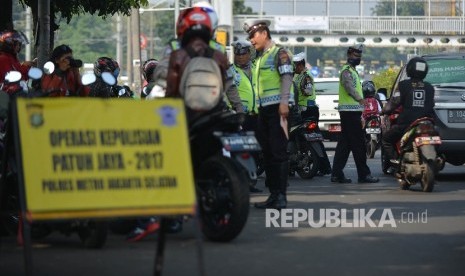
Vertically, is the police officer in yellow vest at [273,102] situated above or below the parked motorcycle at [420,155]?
above

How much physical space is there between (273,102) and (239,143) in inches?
131

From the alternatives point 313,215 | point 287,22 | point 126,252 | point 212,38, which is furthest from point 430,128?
point 287,22

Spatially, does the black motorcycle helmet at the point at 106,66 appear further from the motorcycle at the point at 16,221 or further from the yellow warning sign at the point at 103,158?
the yellow warning sign at the point at 103,158

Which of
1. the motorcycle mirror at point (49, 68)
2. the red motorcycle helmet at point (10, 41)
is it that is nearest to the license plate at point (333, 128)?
the red motorcycle helmet at point (10, 41)

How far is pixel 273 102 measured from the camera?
13.8 metres

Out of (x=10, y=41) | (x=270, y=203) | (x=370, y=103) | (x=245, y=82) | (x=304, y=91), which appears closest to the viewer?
(x=270, y=203)

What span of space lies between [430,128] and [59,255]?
7341mm

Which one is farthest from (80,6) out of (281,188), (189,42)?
(189,42)

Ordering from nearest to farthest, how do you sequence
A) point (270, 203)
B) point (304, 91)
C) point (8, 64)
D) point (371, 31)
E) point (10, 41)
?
point (270, 203) → point (8, 64) → point (10, 41) → point (304, 91) → point (371, 31)

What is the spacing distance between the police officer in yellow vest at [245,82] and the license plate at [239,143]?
645 centimetres

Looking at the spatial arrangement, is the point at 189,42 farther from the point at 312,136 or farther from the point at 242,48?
the point at 312,136

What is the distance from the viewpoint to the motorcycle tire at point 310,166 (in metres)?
19.1

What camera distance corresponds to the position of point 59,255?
10094 millimetres

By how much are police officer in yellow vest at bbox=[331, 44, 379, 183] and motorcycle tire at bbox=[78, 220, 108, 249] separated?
821cm
